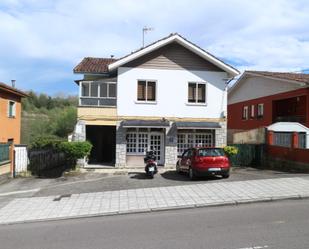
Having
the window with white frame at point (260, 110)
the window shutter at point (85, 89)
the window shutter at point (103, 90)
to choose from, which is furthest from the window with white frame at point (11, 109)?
the window with white frame at point (260, 110)

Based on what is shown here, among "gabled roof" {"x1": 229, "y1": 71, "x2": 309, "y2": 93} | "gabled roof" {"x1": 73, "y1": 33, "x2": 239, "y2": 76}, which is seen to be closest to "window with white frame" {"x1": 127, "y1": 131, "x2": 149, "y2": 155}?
"gabled roof" {"x1": 73, "y1": 33, "x2": 239, "y2": 76}

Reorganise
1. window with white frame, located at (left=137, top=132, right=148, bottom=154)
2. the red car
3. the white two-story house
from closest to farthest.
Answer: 1. the red car
2. the white two-story house
3. window with white frame, located at (left=137, top=132, right=148, bottom=154)

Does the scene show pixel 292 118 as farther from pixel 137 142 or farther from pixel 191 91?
pixel 137 142

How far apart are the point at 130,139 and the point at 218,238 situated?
54.9 ft

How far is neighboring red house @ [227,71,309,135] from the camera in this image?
2722 cm

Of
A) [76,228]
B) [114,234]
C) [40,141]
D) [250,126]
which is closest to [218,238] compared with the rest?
[114,234]

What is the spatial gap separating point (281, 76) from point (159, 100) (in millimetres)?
10566

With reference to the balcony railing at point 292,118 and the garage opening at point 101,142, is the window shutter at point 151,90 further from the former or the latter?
the balcony railing at point 292,118

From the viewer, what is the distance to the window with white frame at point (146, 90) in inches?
926

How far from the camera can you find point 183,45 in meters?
23.7

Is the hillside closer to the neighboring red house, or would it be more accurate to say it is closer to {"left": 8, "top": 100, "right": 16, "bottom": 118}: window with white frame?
{"left": 8, "top": 100, "right": 16, "bottom": 118}: window with white frame

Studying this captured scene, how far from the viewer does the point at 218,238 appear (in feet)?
23.4

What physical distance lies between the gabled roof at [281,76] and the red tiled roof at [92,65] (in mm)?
Answer: 12223

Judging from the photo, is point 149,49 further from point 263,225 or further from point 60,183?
point 263,225
